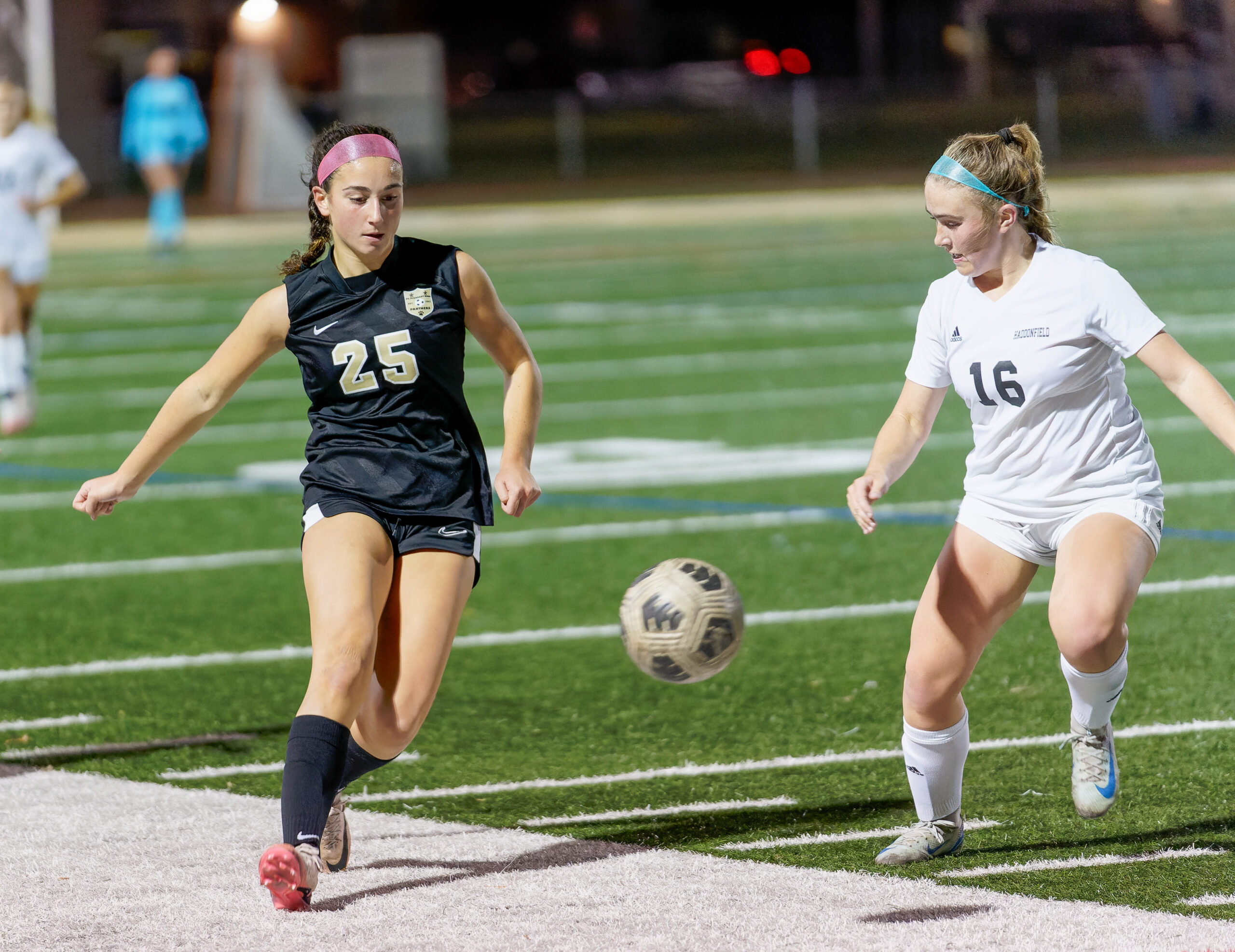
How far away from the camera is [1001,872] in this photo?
16.6 feet

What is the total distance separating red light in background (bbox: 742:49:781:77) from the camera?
48.8 meters

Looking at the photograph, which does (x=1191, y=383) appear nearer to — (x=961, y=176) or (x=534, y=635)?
(x=961, y=176)

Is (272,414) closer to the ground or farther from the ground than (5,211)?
closer to the ground

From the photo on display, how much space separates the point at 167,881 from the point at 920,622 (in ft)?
6.73

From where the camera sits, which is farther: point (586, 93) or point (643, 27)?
point (643, 27)

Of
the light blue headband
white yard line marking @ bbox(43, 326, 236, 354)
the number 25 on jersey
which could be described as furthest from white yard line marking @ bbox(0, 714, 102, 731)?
white yard line marking @ bbox(43, 326, 236, 354)

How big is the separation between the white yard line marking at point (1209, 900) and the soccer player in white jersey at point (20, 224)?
35.2ft

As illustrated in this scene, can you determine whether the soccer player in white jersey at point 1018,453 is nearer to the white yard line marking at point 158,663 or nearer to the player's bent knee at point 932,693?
the player's bent knee at point 932,693

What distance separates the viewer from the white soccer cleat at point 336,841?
518cm

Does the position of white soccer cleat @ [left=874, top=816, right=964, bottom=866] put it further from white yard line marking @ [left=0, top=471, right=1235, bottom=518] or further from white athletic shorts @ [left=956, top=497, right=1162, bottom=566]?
white yard line marking @ [left=0, top=471, right=1235, bottom=518]

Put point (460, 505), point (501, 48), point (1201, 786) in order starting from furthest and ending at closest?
point (501, 48), point (1201, 786), point (460, 505)

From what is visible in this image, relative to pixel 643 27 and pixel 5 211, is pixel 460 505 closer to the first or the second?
pixel 5 211

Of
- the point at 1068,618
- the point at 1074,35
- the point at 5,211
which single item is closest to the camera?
the point at 1068,618

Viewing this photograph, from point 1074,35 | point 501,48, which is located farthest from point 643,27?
point 1074,35
